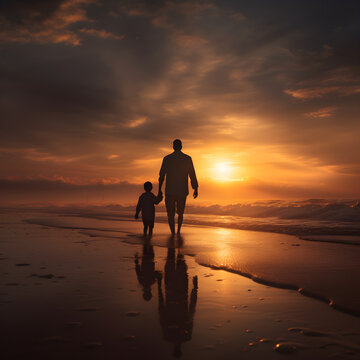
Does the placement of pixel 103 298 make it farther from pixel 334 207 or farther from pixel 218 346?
pixel 334 207

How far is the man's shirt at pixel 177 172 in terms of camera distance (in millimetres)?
9547

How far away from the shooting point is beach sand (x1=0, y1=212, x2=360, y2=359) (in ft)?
6.46

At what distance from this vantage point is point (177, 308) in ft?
8.95

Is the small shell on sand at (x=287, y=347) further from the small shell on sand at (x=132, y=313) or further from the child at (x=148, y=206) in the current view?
the child at (x=148, y=206)

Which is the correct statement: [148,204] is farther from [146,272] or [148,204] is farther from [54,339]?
[54,339]

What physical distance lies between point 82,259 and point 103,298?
88.4 inches

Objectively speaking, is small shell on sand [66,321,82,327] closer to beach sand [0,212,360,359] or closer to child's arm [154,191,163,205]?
beach sand [0,212,360,359]

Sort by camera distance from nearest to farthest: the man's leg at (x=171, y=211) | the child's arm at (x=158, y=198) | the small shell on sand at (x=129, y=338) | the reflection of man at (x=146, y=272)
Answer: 1. the small shell on sand at (x=129, y=338)
2. the reflection of man at (x=146, y=272)
3. the man's leg at (x=171, y=211)
4. the child's arm at (x=158, y=198)

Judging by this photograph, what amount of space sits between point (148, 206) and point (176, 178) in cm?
119

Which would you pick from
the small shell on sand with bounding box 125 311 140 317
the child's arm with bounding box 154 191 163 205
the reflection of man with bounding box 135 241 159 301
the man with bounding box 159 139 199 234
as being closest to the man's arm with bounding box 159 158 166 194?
the man with bounding box 159 139 199 234

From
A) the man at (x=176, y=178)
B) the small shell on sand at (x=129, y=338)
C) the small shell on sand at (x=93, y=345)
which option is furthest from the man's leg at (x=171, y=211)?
the small shell on sand at (x=93, y=345)

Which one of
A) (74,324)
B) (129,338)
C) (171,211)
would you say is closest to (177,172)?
(171,211)

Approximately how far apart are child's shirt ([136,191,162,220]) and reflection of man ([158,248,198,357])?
533 centimetres

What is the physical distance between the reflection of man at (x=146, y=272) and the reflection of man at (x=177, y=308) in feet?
0.37
